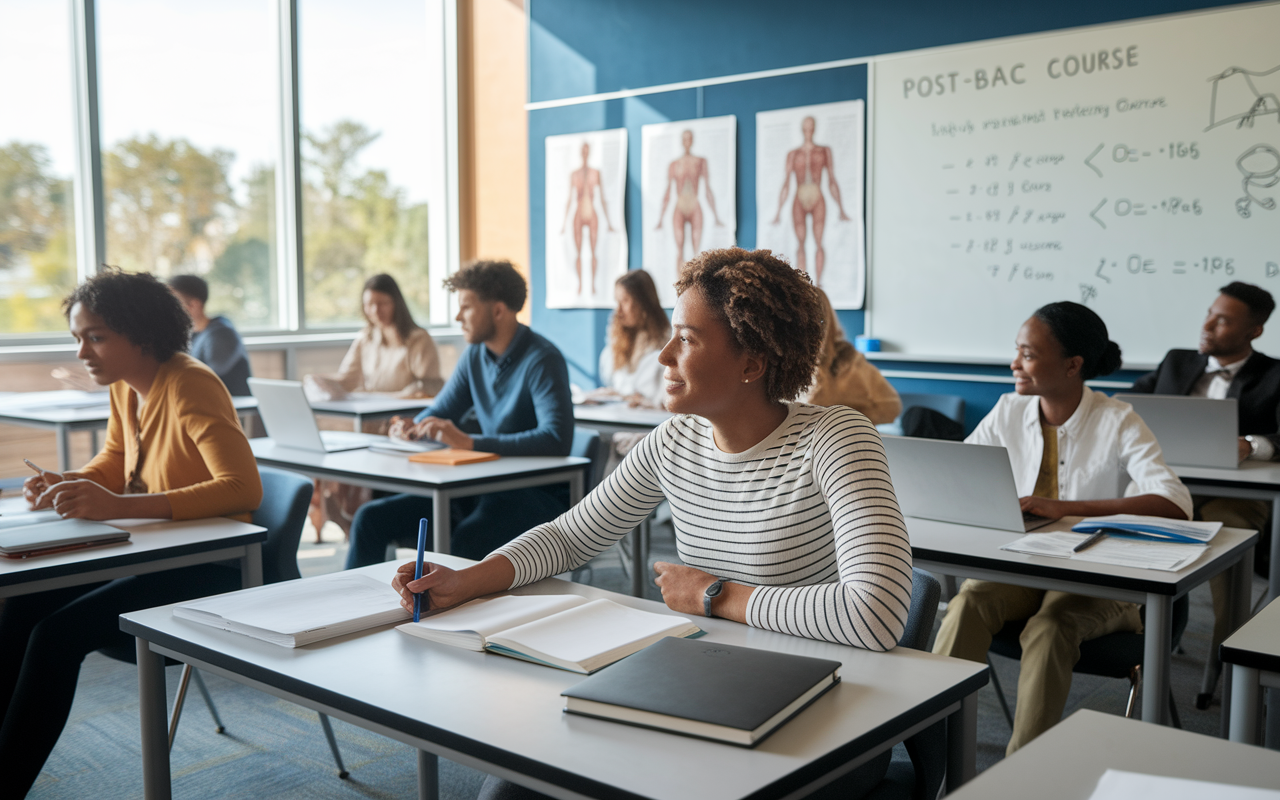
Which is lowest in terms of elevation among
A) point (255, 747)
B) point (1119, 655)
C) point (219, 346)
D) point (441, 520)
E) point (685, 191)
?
point (255, 747)

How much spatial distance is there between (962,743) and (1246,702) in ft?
1.44

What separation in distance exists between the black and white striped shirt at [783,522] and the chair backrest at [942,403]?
3.18 meters

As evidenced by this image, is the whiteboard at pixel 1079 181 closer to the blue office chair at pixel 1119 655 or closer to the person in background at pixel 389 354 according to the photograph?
the person in background at pixel 389 354

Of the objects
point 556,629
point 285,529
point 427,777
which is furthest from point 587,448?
point 556,629

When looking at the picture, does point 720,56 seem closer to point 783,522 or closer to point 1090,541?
point 1090,541

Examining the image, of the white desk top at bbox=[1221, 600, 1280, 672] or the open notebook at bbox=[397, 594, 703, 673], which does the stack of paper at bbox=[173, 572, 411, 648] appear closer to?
the open notebook at bbox=[397, 594, 703, 673]

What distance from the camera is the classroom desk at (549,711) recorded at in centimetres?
104

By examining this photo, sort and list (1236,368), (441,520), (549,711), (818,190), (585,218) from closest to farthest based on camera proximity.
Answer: (549,711) < (441,520) < (1236,368) < (818,190) < (585,218)

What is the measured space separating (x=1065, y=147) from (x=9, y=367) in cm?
534

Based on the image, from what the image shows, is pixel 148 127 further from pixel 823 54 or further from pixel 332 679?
pixel 332 679

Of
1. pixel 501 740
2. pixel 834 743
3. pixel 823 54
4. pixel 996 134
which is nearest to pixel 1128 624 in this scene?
pixel 834 743

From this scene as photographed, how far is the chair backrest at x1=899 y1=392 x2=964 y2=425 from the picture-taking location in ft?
16.1

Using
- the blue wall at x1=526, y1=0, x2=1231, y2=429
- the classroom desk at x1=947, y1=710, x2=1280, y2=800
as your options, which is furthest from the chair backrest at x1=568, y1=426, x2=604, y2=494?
the blue wall at x1=526, y1=0, x2=1231, y2=429

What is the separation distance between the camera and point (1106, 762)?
3.52ft
